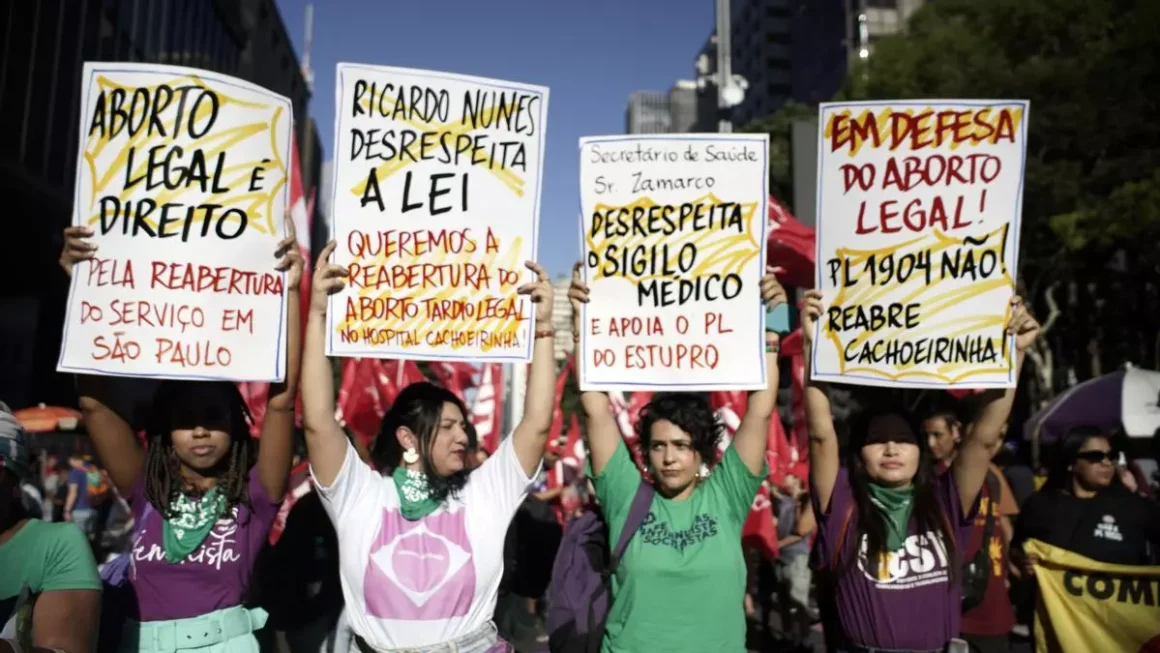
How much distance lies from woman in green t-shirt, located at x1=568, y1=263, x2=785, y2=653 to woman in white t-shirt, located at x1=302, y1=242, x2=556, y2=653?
36cm

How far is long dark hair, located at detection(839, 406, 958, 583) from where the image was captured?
3289 millimetres

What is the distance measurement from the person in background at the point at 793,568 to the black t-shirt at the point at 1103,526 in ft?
11.4

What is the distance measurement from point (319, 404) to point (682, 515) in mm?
1302

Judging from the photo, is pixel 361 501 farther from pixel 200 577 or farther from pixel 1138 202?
pixel 1138 202

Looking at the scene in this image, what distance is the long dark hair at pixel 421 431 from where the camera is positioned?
3.22 meters

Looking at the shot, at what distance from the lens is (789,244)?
24.3 feet

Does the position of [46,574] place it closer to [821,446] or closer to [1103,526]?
[821,446]

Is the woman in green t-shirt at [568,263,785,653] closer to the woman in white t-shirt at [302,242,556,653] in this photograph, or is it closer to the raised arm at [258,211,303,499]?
the woman in white t-shirt at [302,242,556,653]

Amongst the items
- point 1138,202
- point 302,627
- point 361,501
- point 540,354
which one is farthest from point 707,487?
point 1138,202

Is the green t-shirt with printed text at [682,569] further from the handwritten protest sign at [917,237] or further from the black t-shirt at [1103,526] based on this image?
the black t-shirt at [1103,526]

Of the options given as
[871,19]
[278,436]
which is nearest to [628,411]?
[278,436]

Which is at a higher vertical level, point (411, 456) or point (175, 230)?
point (175, 230)

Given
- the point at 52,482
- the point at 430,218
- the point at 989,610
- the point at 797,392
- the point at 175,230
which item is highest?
the point at 430,218

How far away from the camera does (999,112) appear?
369cm
